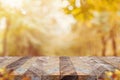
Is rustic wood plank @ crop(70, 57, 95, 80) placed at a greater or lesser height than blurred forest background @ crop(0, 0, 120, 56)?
lesser

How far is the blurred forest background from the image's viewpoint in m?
9.11

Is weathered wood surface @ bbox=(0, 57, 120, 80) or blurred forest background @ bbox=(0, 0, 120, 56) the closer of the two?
weathered wood surface @ bbox=(0, 57, 120, 80)

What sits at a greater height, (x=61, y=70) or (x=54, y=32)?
(x=54, y=32)

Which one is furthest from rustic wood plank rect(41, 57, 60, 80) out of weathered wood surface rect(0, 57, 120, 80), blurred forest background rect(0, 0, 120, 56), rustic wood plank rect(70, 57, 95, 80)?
blurred forest background rect(0, 0, 120, 56)

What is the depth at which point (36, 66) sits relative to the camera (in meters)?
2.06

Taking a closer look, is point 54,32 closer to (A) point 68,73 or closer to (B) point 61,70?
(B) point 61,70

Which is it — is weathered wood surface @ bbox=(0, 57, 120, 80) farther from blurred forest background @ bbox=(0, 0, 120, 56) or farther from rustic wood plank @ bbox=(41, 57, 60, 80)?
blurred forest background @ bbox=(0, 0, 120, 56)

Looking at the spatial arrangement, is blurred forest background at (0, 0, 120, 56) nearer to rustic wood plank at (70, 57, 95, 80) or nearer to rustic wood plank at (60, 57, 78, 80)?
rustic wood plank at (70, 57, 95, 80)

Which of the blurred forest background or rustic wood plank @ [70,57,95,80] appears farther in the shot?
the blurred forest background

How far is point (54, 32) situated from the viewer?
38.5 ft

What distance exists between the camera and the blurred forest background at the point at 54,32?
911 centimetres

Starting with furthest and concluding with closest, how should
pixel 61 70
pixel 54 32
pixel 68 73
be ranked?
pixel 54 32
pixel 61 70
pixel 68 73

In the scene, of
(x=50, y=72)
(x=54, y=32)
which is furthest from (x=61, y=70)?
(x=54, y=32)

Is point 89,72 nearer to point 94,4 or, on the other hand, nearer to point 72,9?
point 72,9
